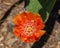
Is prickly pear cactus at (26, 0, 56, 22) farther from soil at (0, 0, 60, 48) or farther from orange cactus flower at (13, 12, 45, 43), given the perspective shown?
soil at (0, 0, 60, 48)

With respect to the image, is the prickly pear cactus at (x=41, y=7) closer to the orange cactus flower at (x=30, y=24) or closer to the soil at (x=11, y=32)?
the orange cactus flower at (x=30, y=24)

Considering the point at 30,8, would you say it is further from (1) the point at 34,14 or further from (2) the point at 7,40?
(2) the point at 7,40

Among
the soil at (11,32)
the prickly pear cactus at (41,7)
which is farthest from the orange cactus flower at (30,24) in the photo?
the soil at (11,32)

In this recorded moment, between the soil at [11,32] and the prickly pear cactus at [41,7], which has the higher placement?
the prickly pear cactus at [41,7]

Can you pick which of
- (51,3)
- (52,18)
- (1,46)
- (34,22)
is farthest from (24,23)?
(52,18)

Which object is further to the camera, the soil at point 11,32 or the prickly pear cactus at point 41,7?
the soil at point 11,32

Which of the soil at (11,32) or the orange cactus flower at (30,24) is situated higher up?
the orange cactus flower at (30,24)

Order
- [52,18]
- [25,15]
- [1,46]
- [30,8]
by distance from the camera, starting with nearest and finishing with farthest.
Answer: [25,15], [30,8], [1,46], [52,18]

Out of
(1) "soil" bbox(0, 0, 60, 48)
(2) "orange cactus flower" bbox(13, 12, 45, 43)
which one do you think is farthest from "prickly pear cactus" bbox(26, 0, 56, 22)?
(1) "soil" bbox(0, 0, 60, 48)
